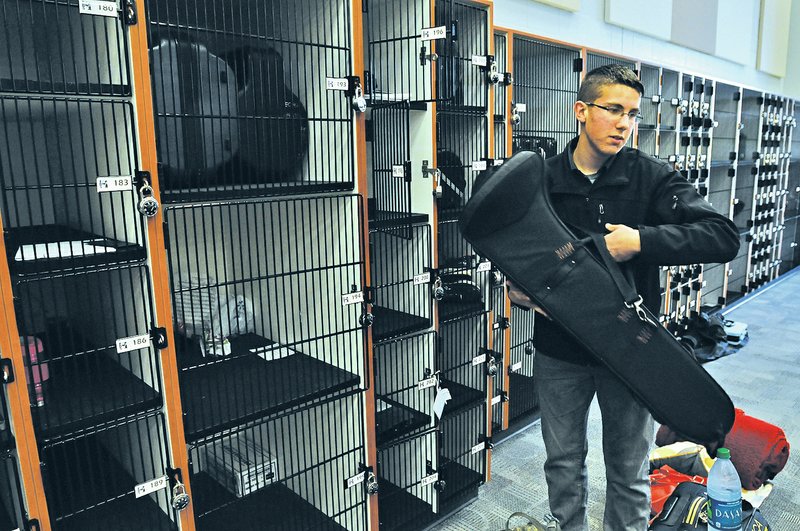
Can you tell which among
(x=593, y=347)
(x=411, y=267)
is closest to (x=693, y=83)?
(x=411, y=267)

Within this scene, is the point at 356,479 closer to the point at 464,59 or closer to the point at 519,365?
the point at 519,365

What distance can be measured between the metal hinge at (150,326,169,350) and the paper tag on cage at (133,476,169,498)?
0.35 m

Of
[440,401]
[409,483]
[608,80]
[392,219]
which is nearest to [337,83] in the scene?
[392,219]

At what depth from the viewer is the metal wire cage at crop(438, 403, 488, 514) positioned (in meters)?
2.41

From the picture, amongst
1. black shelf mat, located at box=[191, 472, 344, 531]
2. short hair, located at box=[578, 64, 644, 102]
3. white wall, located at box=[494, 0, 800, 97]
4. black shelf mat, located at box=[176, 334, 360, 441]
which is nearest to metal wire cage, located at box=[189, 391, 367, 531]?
black shelf mat, located at box=[191, 472, 344, 531]

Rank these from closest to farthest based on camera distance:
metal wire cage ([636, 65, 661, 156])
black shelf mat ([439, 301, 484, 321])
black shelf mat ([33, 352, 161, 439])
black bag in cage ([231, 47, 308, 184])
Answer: black shelf mat ([33, 352, 161, 439])
black bag in cage ([231, 47, 308, 184])
black shelf mat ([439, 301, 484, 321])
metal wire cage ([636, 65, 661, 156])

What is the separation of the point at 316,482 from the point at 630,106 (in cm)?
168

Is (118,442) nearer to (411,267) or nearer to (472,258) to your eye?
(411,267)

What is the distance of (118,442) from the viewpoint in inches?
72.2

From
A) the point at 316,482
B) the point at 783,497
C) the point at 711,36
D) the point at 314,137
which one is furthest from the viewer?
the point at 711,36

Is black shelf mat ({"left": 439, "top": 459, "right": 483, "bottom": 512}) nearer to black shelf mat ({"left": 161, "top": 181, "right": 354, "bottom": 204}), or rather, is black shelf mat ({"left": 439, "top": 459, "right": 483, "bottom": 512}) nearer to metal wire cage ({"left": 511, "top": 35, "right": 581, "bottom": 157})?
black shelf mat ({"left": 161, "top": 181, "right": 354, "bottom": 204})

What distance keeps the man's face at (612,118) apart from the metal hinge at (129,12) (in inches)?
47.3

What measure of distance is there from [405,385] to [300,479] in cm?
55

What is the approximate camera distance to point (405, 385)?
236cm
